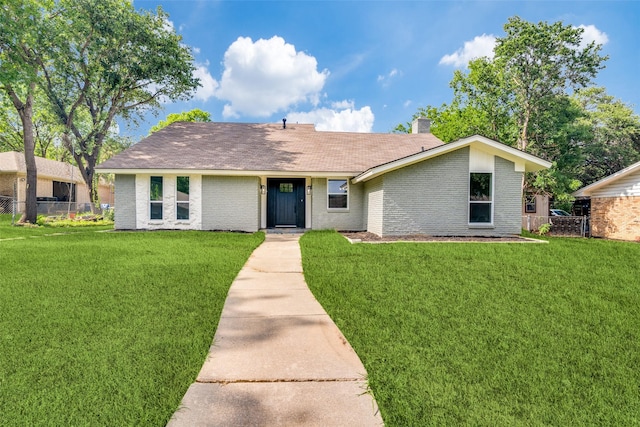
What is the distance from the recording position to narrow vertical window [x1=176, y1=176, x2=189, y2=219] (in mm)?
13336

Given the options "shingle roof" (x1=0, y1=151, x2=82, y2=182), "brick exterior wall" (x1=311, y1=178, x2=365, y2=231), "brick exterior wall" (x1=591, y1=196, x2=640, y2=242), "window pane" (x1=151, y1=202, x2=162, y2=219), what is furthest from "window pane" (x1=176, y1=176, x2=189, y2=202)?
"brick exterior wall" (x1=591, y1=196, x2=640, y2=242)

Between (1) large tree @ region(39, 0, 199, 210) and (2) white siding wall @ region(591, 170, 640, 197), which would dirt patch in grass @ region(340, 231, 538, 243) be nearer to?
(2) white siding wall @ region(591, 170, 640, 197)

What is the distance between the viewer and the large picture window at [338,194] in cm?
1419

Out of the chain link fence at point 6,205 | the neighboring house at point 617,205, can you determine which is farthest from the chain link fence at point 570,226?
the chain link fence at point 6,205

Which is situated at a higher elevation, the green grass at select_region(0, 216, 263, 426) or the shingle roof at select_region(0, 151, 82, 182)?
the shingle roof at select_region(0, 151, 82, 182)

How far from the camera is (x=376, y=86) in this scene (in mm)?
22000

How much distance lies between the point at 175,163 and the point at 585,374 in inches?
536

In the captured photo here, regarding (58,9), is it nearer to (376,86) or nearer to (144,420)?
(376,86)

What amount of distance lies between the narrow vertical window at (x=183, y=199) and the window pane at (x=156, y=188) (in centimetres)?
69

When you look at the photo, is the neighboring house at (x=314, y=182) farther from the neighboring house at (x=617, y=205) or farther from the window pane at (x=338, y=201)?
the neighboring house at (x=617, y=205)

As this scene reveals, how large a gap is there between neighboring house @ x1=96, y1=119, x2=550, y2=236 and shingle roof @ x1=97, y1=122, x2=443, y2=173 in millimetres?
44

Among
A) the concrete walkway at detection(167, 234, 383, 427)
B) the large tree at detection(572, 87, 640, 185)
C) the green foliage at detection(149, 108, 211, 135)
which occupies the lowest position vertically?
the concrete walkway at detection(167, 234, 383, 427)

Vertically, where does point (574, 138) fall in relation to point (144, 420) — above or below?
above

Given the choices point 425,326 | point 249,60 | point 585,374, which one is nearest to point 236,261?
point 425,326
